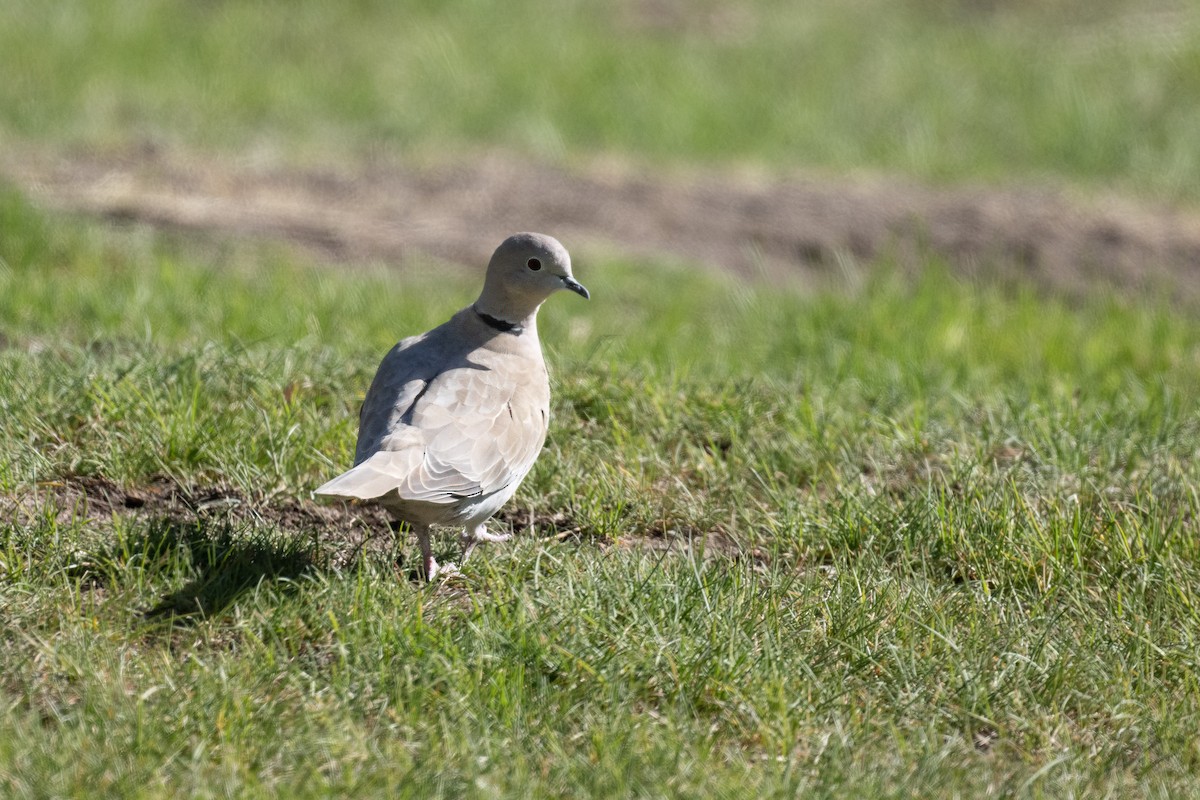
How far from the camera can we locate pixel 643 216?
9461 millimetres

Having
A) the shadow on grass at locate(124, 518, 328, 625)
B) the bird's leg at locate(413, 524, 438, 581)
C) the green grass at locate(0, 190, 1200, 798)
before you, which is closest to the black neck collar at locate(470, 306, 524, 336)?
the green grass at locate(0, 190, 1200, 798)

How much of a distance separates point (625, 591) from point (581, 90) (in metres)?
8.37

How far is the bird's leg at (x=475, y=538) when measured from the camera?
434 centimetres

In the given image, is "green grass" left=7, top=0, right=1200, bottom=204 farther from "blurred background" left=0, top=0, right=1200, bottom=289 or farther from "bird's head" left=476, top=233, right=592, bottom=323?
"bird's head" left=476, top=233, right=592, bottom=323

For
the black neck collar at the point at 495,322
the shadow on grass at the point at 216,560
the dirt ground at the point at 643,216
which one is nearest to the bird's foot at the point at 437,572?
the shadow on grass at the point at 216,560

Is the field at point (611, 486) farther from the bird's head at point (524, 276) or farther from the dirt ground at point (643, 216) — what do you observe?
the bird's head at point (524, 276)

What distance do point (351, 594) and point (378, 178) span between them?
6.35 m

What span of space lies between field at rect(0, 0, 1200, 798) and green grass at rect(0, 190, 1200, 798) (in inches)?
0.6

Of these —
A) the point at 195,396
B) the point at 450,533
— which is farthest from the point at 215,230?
the point at 450,533

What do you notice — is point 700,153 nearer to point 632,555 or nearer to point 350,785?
point 632,555

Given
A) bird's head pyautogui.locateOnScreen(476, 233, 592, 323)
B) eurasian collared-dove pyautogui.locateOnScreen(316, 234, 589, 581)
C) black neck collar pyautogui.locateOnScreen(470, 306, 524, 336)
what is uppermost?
bird's head pyautogui.locateOnScreen(476, 233, 592, 323)

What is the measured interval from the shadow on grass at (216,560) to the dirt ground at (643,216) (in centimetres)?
424

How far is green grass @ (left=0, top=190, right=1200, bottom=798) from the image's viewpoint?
335cm

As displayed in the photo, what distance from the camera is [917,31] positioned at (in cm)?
1438
